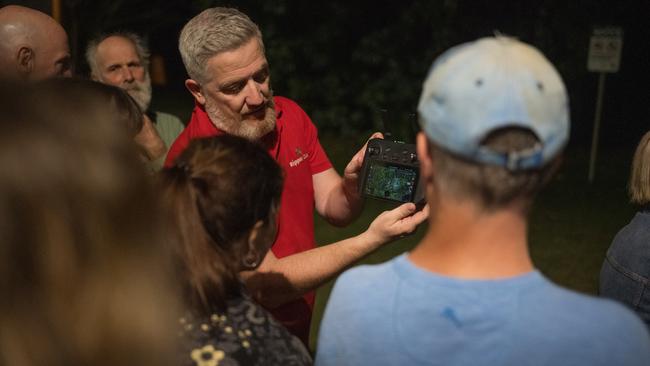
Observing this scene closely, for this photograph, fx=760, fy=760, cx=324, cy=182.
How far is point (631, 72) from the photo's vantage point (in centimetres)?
1516

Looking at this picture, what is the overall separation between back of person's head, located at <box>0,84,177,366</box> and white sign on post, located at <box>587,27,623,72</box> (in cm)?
981

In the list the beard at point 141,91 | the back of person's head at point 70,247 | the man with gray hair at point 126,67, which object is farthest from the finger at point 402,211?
the beard at point 141,91

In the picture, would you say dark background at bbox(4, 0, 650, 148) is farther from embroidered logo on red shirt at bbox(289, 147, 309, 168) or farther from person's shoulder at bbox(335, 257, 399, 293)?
person's shoulder at bbox(335, 257, 399, 293)

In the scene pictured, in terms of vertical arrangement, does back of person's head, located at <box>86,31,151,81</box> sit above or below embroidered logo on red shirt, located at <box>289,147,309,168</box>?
below

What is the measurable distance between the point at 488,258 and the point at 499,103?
0.25 metres

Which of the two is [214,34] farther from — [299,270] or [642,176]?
[642,176]

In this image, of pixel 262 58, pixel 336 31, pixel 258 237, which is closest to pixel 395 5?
pixel 336 31

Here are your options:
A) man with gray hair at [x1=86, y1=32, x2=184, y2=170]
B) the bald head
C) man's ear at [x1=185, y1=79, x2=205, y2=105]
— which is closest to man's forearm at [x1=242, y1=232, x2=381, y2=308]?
man's ear at [x1=185, y1=79, x2=205, y2=105]

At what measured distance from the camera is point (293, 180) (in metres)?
2.70

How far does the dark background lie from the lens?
12.2 m

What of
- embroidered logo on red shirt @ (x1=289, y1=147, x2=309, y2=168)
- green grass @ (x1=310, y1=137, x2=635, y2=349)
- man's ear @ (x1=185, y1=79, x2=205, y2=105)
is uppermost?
man's ear @ (x1=185, y1=79, x2=205, y2=105)

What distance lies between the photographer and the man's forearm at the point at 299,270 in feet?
7.40

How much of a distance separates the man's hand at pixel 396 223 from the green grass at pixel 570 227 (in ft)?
8.75

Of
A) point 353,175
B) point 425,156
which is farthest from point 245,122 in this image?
point 425,156
